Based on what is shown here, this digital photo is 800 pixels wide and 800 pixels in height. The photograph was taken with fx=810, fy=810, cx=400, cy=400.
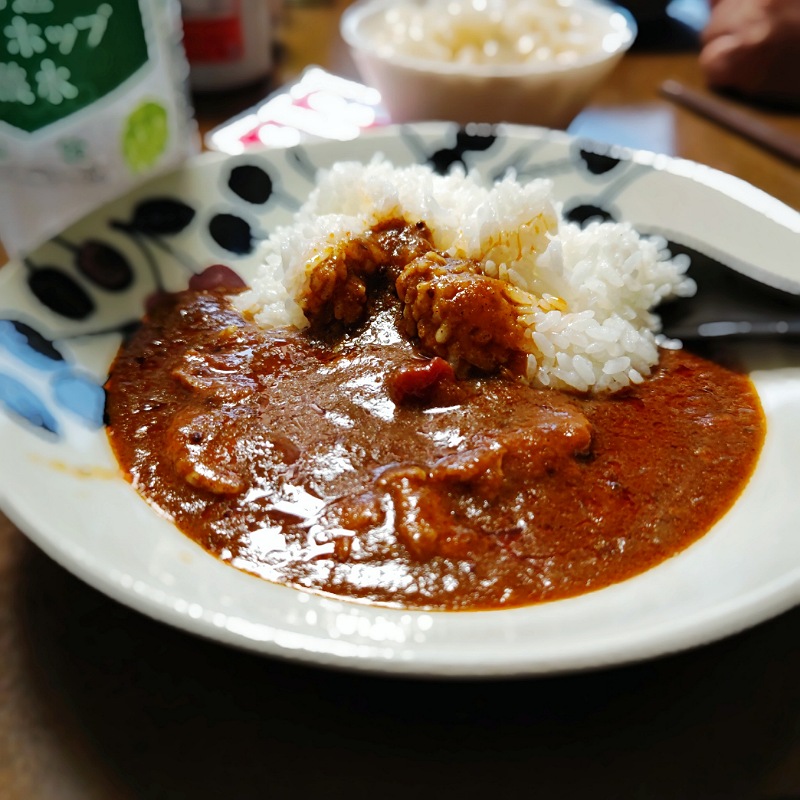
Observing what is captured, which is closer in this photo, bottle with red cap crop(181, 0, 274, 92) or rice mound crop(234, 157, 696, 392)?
rice mound crop(234, 157, 696, 392)

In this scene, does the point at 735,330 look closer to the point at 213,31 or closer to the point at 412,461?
the point at 412,461

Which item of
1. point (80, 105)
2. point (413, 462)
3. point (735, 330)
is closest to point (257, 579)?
point (413, 462)

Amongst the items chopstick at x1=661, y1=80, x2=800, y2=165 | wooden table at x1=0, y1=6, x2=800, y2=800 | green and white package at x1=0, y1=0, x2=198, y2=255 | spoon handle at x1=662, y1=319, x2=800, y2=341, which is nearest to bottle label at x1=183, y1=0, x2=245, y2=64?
green and white package at x1=0, y1=0, x2=198, y2=255

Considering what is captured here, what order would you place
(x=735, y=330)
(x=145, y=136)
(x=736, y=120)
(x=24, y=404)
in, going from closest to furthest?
(x=24, y=404) < (x=735, y=330) < (x=145, y=136) < (x=736, y=120)

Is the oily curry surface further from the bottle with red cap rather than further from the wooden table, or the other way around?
the bottle with red cap

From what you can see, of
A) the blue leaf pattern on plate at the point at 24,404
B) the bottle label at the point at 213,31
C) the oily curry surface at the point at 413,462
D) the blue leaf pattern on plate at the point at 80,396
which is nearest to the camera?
the oily curry surface at the point at 413,462

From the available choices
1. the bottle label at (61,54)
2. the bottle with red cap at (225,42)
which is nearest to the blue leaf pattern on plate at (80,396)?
the bottle label at (61,54)

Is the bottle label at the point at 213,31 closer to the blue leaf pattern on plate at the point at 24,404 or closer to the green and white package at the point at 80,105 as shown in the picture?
the green and white package at the point at 80,105
